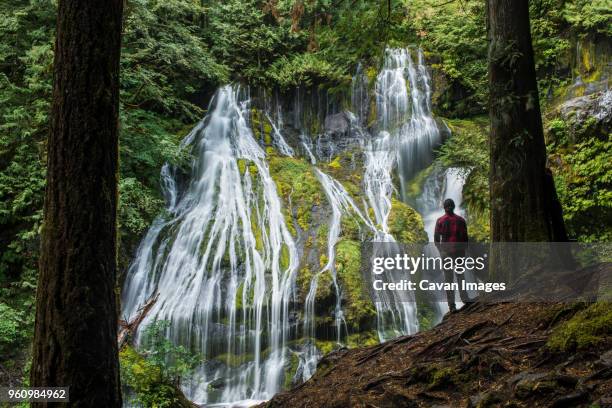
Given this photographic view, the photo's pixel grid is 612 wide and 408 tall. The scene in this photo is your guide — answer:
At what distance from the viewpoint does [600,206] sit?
9008 millimetres

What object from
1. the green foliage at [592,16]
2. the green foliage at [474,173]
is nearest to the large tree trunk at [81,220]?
the green foliage at [474,173]

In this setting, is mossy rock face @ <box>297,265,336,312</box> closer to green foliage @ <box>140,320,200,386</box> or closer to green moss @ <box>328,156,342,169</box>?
green foliage @ <box>140,320,200,386</box>

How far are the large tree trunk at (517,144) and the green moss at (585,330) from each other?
1.45 m

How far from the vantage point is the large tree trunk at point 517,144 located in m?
5.34

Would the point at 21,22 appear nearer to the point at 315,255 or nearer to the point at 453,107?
the point at 315,255

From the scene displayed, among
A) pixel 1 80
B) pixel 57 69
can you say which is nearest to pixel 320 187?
pixel 1 80

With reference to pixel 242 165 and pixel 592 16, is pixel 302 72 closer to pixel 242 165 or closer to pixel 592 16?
pixel 242 165

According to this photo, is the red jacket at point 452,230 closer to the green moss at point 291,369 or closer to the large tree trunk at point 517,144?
the large tree trunk at point 517,144

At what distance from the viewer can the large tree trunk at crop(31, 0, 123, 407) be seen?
12.0 ft

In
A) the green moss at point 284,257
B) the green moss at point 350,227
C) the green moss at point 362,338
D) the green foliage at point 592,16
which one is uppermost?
the green foliage at point 592,16

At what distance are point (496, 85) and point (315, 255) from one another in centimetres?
727

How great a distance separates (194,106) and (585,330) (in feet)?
39.5

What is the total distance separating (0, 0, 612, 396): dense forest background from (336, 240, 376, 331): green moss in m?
3.32

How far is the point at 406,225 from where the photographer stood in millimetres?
13102
